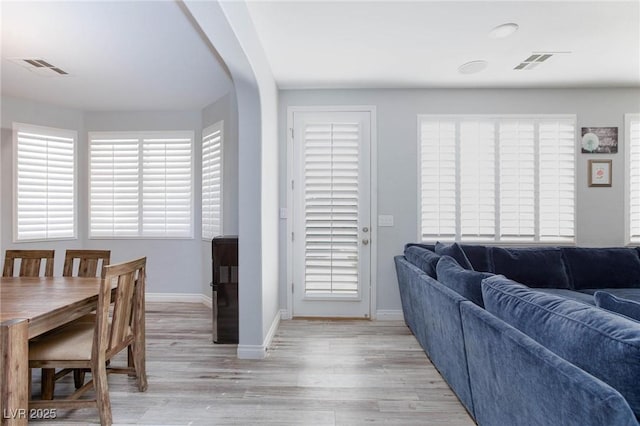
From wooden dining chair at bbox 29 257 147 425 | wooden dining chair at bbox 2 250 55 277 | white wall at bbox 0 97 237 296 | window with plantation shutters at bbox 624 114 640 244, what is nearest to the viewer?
wooden dining chair at bbox 29 257 147 425

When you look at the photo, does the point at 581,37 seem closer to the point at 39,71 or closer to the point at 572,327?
the point at 572,327

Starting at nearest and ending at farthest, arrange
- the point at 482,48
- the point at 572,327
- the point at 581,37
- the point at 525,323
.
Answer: the point at 572,327, the point at 525,323, the point at 581,37, the point at 482,48

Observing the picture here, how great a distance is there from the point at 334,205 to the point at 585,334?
2.78 metres

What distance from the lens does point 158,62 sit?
10.2 feet

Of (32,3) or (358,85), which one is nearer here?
(32,3)

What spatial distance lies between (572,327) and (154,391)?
2.46m

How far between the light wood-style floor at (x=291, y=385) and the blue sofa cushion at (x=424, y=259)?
0.74 metres

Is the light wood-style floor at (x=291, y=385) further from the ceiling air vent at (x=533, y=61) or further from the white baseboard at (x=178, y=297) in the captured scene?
the ceiling air vent at (x=533, y=61)

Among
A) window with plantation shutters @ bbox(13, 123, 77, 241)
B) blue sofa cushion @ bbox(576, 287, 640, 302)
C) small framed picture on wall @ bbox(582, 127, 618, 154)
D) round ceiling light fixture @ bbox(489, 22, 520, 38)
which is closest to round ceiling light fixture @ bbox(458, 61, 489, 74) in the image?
round ceiling light fixture @ bbox(489, 22, 520, 38)

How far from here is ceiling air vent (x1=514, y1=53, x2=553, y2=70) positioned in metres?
2.98

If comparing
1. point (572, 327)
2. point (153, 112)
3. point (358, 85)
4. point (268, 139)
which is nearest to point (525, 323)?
point (572, 327)

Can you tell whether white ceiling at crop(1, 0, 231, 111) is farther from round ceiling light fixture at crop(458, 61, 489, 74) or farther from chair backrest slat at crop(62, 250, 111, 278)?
round ceiling light fixture at crop(458, 61, 489, 74)

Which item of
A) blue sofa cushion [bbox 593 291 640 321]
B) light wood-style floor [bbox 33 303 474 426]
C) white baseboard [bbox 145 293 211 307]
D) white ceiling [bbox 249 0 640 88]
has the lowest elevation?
A: light wood-style floor [bbox 33 303 474 426]

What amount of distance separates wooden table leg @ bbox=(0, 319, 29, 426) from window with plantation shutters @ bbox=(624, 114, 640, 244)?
5222mm
